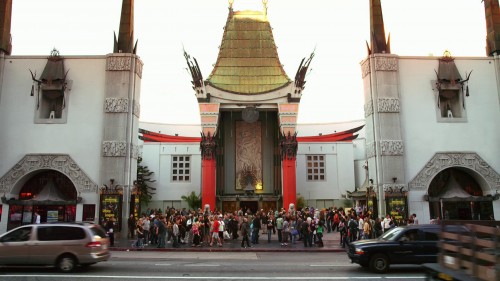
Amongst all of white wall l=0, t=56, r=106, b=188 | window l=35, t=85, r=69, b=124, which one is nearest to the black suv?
white wall l=0, t=56, r=106, b=188

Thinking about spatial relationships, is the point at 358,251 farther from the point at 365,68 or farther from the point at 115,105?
the point at 115,105

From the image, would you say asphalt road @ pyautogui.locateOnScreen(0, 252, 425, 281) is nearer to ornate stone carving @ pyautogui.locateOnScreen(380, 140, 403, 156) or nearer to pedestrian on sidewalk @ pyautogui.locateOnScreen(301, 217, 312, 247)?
pedestrian on sidewalk @ pyautogui.locateOnScreen(301, 217, 312, 247)

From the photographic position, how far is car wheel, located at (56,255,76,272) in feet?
37.3

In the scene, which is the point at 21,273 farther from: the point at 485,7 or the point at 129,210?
the point at 485,7

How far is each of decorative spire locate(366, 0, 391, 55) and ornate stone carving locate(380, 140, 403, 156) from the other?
5400 mm

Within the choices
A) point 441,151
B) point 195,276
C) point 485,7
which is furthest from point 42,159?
point 485,7

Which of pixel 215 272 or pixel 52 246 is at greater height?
pixel 52 246

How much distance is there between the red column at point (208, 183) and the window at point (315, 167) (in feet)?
32.0

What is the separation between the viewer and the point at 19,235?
1152 centimetres

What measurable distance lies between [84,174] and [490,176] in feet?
73.5

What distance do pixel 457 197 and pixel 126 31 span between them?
21.2 meters

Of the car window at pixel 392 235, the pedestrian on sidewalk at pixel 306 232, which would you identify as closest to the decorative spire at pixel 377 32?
the pedestrian on sidewalk at pixel 306 232

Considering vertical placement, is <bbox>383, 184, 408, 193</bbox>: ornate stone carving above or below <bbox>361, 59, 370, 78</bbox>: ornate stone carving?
below

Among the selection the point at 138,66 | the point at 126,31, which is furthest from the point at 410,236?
the point at 126,31
